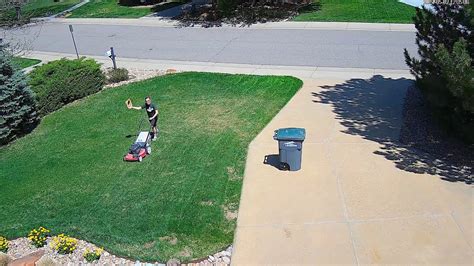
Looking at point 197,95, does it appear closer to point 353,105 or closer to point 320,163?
point 353,105

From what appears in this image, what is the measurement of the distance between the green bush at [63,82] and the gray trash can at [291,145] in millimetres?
8104

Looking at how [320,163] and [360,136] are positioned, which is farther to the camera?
[360,136]

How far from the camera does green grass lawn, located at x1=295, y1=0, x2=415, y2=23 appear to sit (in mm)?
22266

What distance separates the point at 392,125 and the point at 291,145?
3737 mm

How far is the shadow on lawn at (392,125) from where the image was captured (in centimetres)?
944

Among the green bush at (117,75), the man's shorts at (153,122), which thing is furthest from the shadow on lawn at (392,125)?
the green bush at (117,75)

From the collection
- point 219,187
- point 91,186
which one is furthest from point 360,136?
point 91,186

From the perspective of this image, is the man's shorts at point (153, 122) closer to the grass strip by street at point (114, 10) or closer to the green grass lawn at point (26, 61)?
the green grass lawn at point (26, 61)

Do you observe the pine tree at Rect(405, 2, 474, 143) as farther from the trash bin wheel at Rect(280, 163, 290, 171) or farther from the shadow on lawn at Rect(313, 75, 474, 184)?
the trash bin wheel at Rect(280, 163, 290, 171)

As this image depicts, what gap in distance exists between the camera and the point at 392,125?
37.5 feet

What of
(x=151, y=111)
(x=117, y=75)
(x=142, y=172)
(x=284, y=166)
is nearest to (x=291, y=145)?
(x=284, y=166)

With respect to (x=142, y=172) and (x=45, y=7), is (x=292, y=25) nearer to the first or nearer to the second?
(x=142, y=172)

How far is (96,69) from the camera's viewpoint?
1535cm

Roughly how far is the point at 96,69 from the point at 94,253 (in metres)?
9.26
